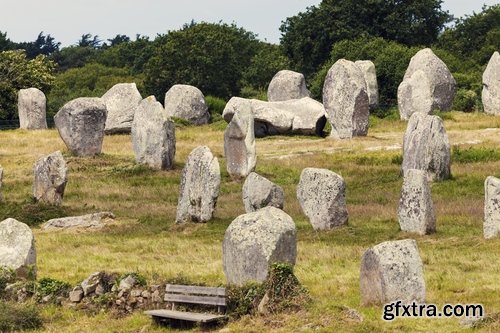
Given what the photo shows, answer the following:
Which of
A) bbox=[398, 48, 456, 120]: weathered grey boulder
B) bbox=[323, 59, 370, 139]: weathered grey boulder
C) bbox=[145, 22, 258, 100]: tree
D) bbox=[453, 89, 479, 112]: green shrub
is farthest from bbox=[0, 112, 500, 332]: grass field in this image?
bbox=[145, 22, 258, 100]: tree

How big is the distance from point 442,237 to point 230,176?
51.5 ft

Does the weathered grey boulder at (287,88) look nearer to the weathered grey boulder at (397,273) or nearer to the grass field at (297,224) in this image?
the grass field at (297,224)

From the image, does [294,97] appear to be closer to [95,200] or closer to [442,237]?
[95,200]

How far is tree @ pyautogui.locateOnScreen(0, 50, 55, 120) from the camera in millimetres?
78250

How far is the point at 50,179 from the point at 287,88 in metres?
31.4

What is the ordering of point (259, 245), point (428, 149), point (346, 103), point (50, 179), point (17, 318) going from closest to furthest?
point (17, 318), point (259, 245), point (50, 179), point (428, 149), point (346, 103)

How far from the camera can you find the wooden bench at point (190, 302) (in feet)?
84.8

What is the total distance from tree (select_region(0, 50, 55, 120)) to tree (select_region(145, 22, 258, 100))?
10.4m

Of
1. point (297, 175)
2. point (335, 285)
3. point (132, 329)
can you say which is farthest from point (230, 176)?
point (132, 329)

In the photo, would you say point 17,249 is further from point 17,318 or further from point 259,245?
point 259,245

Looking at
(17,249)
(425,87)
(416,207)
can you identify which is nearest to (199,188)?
(416,207)

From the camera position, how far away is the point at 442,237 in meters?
36.5

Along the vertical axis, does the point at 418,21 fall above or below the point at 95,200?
above

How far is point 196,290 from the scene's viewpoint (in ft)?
87.4
